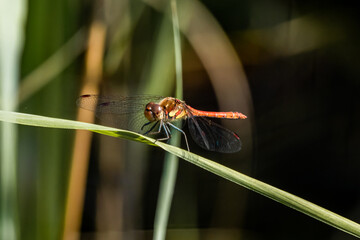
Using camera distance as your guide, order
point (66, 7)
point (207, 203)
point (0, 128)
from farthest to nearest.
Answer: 1. point (207, 203)
2. point (66, 7)
3. point (0, 128)

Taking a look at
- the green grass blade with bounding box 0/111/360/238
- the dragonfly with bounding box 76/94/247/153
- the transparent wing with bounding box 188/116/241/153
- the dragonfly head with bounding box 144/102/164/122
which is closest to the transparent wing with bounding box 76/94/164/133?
the dragonfly with bounding box 76/94/247/153

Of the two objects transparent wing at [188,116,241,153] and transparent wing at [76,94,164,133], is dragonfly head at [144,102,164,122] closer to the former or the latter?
transparent wing at [76,94,164,133]

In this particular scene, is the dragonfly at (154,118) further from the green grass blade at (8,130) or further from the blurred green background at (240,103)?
the green grass blade at (8,130)

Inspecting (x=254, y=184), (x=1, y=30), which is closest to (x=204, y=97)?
(x=1, y=30)

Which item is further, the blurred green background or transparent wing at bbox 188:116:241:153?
the blurred green background

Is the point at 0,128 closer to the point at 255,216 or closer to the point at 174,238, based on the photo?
the point at 174,238

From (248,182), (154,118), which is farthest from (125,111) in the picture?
(248,182)
